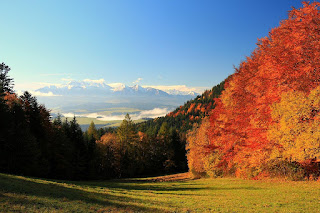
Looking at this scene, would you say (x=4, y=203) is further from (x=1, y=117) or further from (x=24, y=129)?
(x=24, y=129)

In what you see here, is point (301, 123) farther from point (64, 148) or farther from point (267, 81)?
point (64, 148)

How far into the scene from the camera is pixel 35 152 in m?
37.9

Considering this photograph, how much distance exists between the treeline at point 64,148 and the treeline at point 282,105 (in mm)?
36311

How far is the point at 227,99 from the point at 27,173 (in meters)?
38.9

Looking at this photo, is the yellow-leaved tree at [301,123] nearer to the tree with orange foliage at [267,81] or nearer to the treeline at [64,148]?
the tree with orange foliage at [267,81]

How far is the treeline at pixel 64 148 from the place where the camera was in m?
36.8

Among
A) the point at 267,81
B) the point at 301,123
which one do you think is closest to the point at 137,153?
the point at 267,81

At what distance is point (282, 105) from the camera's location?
19.0 metres

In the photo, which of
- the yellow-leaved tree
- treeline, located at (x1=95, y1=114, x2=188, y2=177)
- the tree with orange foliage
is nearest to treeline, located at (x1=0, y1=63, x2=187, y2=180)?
treeline, located at (x1=95, y1=114, x2=188, y2=177)

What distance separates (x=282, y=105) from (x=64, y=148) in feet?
150

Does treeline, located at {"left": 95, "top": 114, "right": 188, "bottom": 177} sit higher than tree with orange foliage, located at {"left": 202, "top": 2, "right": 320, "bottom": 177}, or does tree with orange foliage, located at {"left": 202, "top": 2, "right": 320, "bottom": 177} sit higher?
tree with orange foliage, located at {"left": 202, "top": 2, "right": 320, "bottom": 177}

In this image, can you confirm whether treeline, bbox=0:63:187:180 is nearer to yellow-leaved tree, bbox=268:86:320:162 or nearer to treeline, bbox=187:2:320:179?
treeline, bbox=187:2:320:179

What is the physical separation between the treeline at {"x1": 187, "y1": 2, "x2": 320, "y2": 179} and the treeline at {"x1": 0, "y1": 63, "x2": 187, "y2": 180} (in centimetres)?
3631

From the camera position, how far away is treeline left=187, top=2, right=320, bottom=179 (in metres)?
17.9
